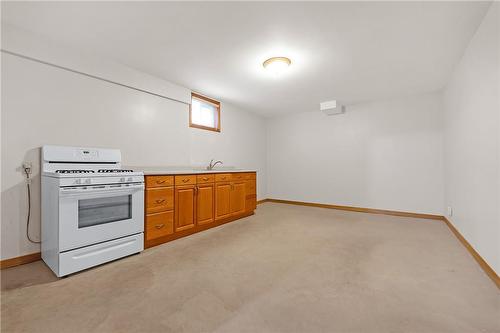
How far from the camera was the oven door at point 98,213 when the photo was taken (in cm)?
196

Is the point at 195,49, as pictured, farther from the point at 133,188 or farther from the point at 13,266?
the point at 13,266

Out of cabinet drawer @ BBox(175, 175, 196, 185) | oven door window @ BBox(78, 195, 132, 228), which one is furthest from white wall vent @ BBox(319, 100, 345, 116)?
oven door window @ BBox(78, 195, 132, 228)

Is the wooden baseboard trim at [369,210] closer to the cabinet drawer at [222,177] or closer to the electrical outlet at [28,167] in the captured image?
the cabinet drawer at [222,177]

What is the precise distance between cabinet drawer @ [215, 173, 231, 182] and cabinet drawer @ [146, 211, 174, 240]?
39.2 inches

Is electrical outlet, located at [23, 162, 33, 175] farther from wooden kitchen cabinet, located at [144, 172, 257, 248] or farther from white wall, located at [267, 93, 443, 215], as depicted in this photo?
white wall, located at [267, 93, 443, 215]

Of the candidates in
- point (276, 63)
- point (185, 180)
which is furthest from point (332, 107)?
point (185, 180)

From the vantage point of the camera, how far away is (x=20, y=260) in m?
2.21

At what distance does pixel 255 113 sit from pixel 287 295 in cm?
483

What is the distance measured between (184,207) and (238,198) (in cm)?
124

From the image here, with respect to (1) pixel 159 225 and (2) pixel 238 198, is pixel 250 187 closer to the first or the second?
(2) pixel 238 198

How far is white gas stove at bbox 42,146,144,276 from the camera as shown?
1948mm

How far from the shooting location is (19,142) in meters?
2.23

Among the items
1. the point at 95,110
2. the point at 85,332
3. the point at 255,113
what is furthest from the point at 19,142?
the point at 255,113

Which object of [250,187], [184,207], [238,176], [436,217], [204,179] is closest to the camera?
[184,207]
